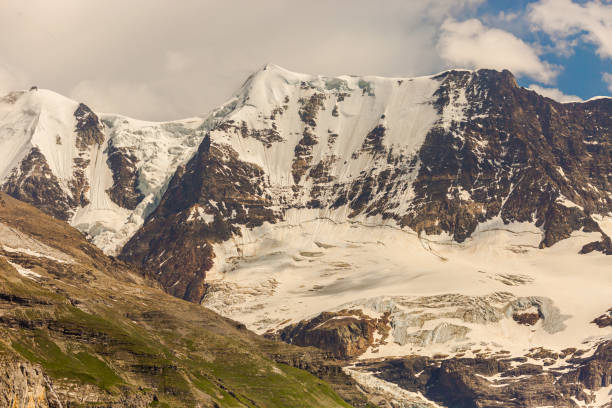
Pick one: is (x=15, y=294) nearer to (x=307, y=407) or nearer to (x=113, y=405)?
(x=113, y=405)

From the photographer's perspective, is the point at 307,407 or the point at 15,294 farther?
the point at 307,407

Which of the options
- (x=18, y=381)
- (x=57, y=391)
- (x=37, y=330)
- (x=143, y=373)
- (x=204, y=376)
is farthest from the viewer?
(x=204, y=376)

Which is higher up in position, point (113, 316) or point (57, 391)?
point (113, 316)

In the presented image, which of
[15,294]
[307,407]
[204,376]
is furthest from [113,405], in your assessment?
[307,407]

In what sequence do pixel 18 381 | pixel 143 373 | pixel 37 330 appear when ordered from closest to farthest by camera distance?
1. pixel 18 381
2. pixel 37 330
3. pixel 143 373

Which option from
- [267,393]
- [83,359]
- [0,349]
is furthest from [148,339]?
[0,349]

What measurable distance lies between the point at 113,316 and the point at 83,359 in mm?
38962

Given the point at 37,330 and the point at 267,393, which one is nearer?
the point at 37,330

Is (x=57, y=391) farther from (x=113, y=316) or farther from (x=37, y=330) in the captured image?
(x=113, y=316)

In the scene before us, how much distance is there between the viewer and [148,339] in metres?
198

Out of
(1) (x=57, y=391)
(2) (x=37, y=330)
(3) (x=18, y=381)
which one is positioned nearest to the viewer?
(3) (x=18, y=381)

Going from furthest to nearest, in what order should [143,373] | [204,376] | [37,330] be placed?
[204,376] → [143,373] → [37,330]

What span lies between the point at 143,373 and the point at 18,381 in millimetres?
63892

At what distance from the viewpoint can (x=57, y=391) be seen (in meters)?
127
